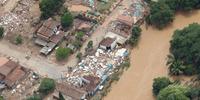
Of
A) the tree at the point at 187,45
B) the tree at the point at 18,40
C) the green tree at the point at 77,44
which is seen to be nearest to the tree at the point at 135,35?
the tree at the point at 187,45

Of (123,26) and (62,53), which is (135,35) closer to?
(123,26)

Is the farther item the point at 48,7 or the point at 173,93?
the point at 48,7

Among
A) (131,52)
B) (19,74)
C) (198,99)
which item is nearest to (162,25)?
(131,52)

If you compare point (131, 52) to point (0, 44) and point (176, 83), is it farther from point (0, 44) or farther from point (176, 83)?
point (0, 44)

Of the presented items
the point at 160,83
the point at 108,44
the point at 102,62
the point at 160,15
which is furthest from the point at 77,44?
the point at 160,83

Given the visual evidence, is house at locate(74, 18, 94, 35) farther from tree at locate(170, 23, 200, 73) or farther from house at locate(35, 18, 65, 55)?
tree at locate(170, 23, 200, 73)

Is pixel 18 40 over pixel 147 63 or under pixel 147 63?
over

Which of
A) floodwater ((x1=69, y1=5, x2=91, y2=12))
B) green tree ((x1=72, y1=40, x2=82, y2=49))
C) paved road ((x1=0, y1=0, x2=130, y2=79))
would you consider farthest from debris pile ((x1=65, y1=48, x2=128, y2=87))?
floodwater ((x1=69, y1=5, x2=91, y2=12))
